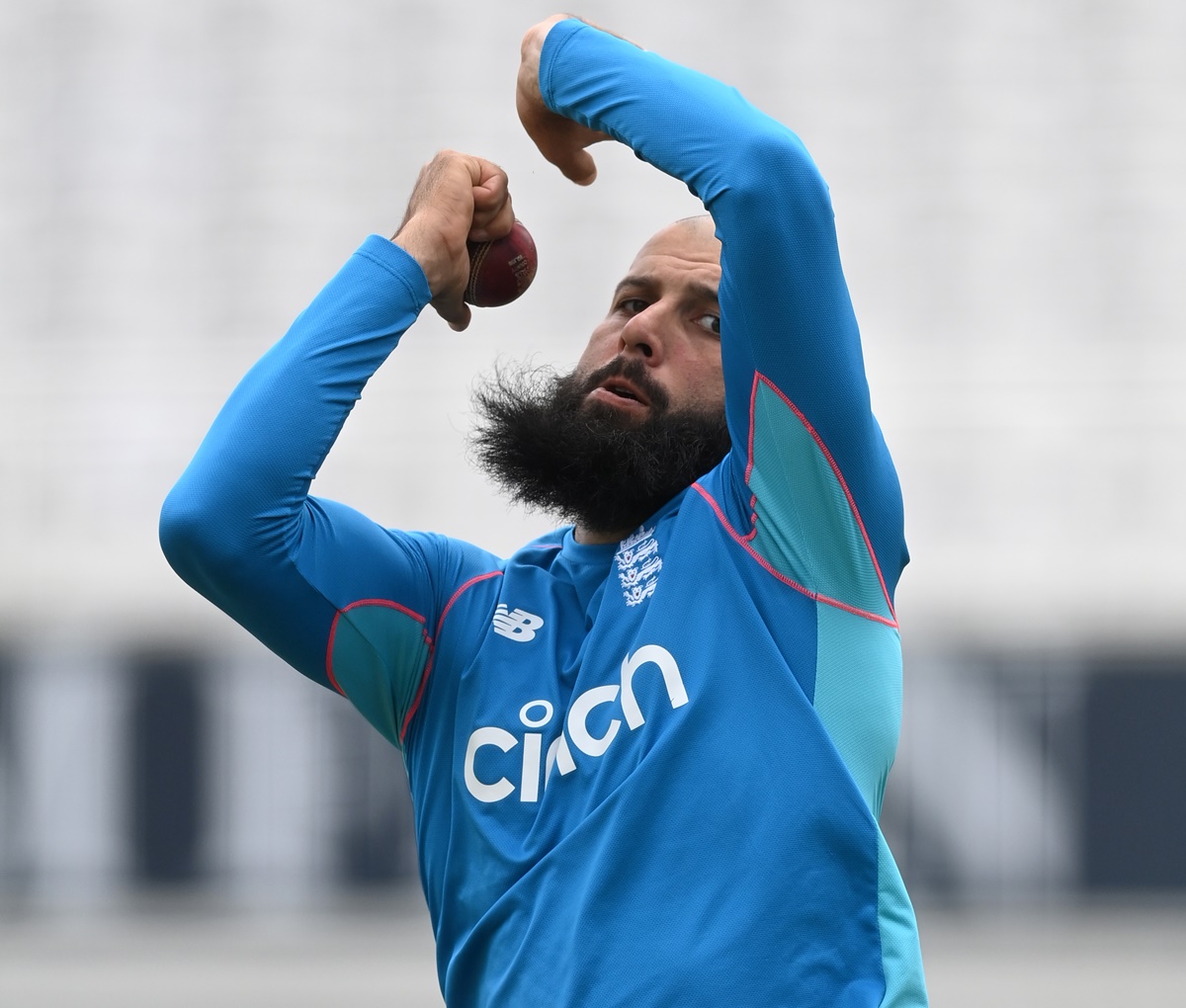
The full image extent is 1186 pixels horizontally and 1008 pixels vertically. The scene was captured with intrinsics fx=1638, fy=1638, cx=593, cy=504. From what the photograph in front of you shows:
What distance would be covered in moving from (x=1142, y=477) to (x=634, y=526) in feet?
37.4

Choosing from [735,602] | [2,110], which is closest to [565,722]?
[735,602]

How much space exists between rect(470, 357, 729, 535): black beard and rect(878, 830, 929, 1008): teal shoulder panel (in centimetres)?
73

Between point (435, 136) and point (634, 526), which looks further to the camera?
point (435, 136)

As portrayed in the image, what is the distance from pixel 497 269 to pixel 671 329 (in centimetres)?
32

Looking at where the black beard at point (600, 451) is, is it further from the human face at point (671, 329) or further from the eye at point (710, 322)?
the eye at point (710, 322)

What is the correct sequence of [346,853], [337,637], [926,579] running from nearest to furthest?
[337,637], [346,853], [926,579]

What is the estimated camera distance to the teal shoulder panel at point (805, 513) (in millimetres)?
2398

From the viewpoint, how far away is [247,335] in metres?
13.9

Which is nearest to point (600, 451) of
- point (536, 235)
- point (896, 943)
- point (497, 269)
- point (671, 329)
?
point (671, 329)

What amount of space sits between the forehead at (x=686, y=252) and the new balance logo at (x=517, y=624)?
2.30ft

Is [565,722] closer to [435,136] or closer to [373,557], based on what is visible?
[373,557]

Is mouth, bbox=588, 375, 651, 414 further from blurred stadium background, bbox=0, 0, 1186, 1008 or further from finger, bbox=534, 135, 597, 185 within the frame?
blurred stadium background, bbox=0, 0, 1186, 1008

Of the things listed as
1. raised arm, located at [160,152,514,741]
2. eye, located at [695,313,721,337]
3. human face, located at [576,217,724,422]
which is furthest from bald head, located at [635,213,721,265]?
raised arm, located at [160,152,514,741]

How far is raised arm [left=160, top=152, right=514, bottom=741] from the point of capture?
2504 mm
